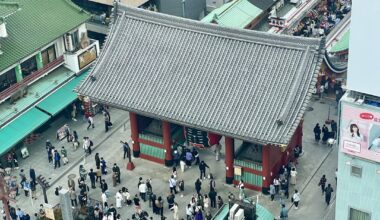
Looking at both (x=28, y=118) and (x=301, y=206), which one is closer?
(x=301, y=206)

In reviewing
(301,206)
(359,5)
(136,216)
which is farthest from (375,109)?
(136,216)

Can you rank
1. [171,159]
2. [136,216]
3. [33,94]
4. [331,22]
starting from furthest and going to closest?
[331,22], [33,94], [171,159], [136,216]

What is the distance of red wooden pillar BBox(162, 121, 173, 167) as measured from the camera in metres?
55.4

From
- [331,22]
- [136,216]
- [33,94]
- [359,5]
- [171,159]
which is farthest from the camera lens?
[331,22]

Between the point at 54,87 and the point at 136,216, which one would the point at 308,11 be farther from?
the point at 136,216

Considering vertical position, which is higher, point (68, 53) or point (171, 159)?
point (68, 53)

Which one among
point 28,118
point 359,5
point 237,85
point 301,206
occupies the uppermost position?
point 359,5

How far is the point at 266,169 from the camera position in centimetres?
5241

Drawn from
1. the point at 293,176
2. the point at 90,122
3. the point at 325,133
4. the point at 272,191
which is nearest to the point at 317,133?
the point at 325,133

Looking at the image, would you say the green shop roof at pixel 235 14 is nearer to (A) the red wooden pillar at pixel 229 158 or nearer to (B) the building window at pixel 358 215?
(A) the red wooden pillar at pixel 229 158

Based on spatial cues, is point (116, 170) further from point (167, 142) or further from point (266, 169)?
point (266, 169)

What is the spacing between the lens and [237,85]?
172 feet

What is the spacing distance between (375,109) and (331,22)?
3355 cm

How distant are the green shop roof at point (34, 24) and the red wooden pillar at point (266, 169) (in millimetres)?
20827
